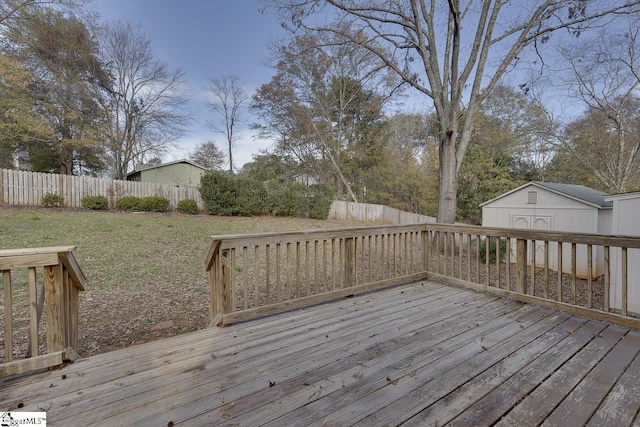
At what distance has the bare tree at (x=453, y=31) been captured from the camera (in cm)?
719

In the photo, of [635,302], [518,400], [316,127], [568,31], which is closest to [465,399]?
[518,400]

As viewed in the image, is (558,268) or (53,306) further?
(558,268)

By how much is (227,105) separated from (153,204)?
35.6 ft

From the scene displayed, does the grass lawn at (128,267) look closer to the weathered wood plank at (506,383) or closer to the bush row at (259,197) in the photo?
the bush row at (259,197)

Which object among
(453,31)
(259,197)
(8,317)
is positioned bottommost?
(8,317)

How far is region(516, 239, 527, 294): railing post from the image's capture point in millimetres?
3422

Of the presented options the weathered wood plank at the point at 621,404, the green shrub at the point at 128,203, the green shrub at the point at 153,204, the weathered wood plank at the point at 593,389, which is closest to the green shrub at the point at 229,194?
the green shrub at the point at 153,204

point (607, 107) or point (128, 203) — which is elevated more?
point (607, 107)

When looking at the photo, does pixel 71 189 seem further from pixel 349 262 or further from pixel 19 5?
pixel 349 262

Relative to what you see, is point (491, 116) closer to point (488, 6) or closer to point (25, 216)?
point (488, 6)

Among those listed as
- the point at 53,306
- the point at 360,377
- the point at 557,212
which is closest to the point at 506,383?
the point at 360,377

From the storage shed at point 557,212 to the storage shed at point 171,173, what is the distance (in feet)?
51.7

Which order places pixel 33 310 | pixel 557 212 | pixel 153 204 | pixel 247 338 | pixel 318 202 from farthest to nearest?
pixel 318 202, pixel 153 204, pixel 557 212, pixel 247 338, pixel 33 310
